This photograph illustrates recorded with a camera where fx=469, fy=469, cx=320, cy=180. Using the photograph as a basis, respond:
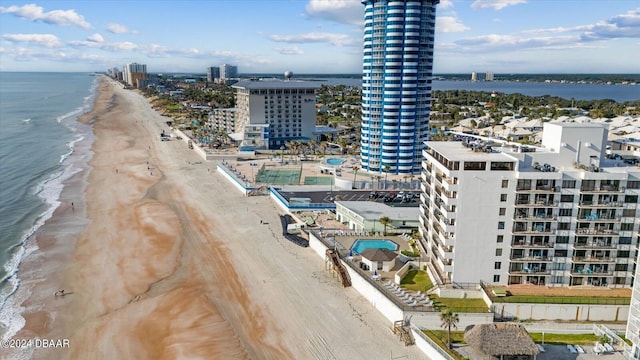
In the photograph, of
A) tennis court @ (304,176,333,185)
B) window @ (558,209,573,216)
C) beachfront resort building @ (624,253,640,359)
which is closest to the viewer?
beachfront resort building @ (624,253,640,359)

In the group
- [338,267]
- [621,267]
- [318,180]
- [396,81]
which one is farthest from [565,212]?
[318,180]

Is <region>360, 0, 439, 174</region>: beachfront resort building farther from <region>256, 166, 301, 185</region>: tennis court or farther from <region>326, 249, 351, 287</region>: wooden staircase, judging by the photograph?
<region>326, 249, 351, 287</region>: wooden staircase

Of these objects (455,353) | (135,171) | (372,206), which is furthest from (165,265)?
(135,171)

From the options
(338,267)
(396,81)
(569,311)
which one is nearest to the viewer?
(569,311)

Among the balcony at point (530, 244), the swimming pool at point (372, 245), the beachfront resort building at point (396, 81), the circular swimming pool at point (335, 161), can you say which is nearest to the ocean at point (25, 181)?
the swimming pool at point (372, 245)

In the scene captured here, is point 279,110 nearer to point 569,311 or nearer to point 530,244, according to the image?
point 530,244

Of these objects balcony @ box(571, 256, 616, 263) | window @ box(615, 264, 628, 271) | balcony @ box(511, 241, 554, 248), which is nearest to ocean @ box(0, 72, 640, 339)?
balcony @ box(511, 241, 554, 248)

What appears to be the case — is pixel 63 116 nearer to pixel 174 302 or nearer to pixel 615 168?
pixel 174 302
